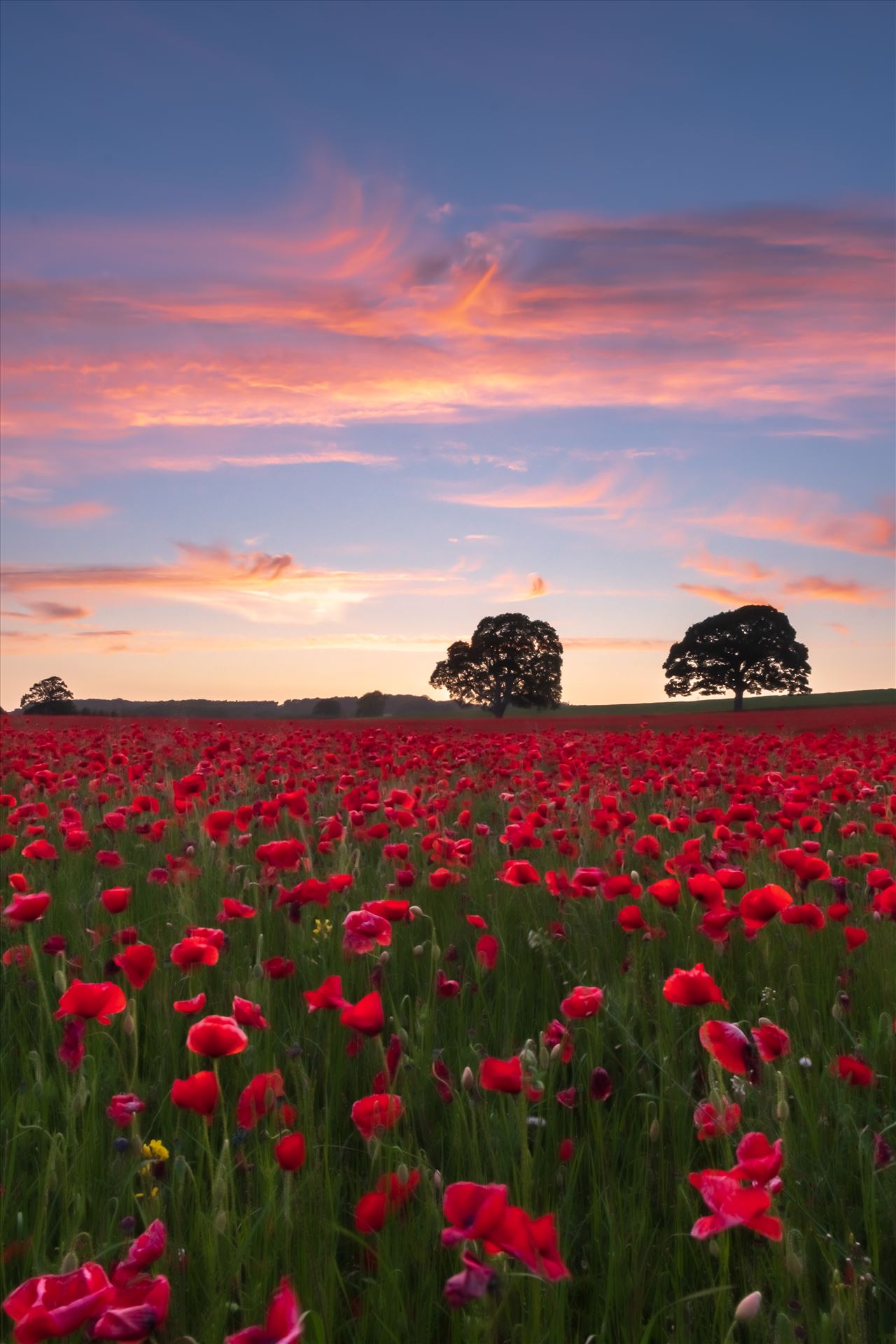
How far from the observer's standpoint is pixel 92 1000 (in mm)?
2449

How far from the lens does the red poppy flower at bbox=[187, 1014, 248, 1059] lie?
229 centimetres

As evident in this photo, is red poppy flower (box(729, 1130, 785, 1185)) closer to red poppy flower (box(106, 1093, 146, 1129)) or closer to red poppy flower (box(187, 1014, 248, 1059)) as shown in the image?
red poppy flower (box(187, 1014, 248, 1059))

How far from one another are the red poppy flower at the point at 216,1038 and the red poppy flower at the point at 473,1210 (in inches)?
35.9

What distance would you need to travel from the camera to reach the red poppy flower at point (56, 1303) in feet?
4.52

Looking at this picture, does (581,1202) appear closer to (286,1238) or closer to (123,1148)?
(286,1238)

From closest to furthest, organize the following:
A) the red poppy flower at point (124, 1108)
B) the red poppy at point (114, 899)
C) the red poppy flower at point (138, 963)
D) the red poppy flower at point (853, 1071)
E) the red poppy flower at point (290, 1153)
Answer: the red poppy flower at point (290, 1153) → the red poppy flower at point (124, 1108) → the red poppy flower at point (853, 1071) → the red poppy flower at point (138, 963) → the red poppy at point (114, 899)

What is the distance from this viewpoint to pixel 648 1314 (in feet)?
7.38

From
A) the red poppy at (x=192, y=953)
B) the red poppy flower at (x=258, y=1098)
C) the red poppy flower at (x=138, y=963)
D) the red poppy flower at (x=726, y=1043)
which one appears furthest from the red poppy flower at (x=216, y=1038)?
the red poppy flower at (x=726, y=1043)

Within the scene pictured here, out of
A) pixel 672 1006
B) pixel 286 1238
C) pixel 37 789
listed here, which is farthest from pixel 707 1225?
pixel 37 789

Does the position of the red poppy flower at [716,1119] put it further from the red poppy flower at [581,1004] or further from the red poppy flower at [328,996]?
the red poppy flower at [328,996]

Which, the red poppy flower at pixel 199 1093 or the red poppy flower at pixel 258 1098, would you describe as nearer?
the red poppy flower at pixel 199 1093

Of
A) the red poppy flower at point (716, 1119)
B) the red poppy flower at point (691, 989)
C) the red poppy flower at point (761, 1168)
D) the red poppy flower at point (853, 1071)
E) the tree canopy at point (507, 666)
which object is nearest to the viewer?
the red poppy flower at point (761, 1168)

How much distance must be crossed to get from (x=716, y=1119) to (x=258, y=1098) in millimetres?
1079

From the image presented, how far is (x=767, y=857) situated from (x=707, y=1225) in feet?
14.9
